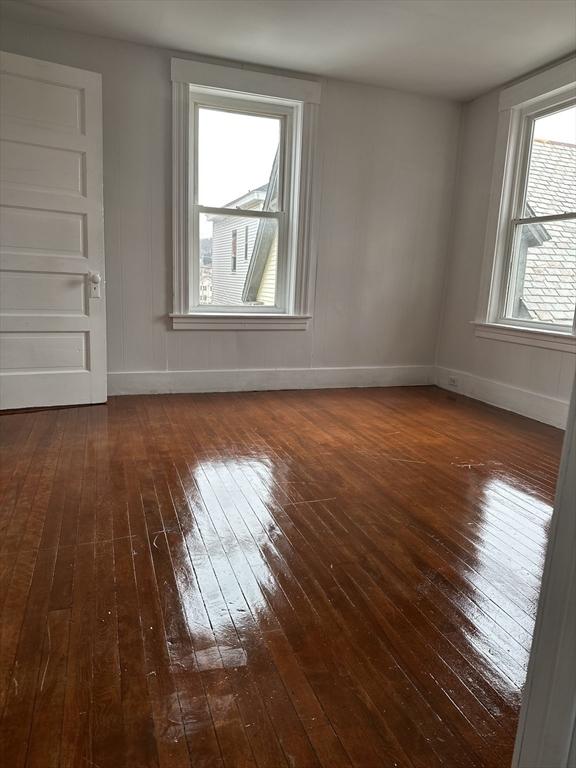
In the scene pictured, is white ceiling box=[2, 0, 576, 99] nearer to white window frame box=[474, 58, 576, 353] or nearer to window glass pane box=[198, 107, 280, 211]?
white window frame box=[474, 58, 576, 353]

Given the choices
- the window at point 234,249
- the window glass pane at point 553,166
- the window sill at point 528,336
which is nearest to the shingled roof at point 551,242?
the window glass pane at point 553,166

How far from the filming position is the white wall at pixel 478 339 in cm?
413

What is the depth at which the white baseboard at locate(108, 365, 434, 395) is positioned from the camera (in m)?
4.39

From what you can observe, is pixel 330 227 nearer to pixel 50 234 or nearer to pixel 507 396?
pixel 507 396

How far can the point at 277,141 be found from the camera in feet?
14.9

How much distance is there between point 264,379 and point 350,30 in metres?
2.76

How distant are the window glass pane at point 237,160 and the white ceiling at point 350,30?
0.46 m

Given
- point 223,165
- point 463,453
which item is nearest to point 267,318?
point 223,165

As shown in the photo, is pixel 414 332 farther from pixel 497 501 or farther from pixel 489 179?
pixel 497 501

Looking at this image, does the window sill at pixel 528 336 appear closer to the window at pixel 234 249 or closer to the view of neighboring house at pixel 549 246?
the view of neighboring house at pixel 549 246

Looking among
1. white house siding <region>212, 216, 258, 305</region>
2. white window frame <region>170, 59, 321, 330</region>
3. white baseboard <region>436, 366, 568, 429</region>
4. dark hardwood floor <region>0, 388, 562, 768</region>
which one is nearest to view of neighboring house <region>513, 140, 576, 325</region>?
white baseboard <region>436, 366, 568, 429</region>

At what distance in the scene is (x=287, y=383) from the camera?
4.87 metres

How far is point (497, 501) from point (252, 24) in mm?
3434

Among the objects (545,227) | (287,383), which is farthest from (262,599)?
(545,227)
